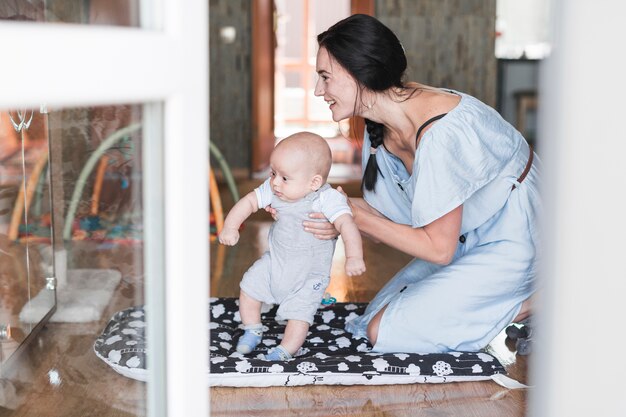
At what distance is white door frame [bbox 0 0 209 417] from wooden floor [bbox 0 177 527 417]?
7 centimetres

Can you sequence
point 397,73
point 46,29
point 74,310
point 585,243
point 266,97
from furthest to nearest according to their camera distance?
point 266,97, point 397,73, point 74,310, point 585,243, point 46,29

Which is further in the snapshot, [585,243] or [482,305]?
[482,305]

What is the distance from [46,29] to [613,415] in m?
0.66

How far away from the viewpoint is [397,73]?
238 cm

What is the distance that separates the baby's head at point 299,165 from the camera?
7.32 ft

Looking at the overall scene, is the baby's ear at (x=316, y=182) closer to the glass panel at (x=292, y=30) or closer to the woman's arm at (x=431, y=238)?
the woman's arm at (x=431, y=238)

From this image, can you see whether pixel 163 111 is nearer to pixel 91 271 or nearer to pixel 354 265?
pixel 91 271

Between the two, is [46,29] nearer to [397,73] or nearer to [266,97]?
[397,73]

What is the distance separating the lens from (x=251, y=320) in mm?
2455

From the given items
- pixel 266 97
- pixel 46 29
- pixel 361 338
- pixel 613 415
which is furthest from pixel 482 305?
pixel 266 97

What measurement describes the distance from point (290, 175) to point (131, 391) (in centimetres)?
127

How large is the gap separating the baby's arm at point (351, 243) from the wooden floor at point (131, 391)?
31 centimetres

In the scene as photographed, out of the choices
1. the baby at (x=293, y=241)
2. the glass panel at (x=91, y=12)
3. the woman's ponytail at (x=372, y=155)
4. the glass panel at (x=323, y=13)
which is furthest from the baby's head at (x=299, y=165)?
the glass panel at (x=323, y=13)

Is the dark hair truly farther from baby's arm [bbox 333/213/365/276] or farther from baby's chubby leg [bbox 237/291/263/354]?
baby's chubby leg [bbox 237/291/263/354]
